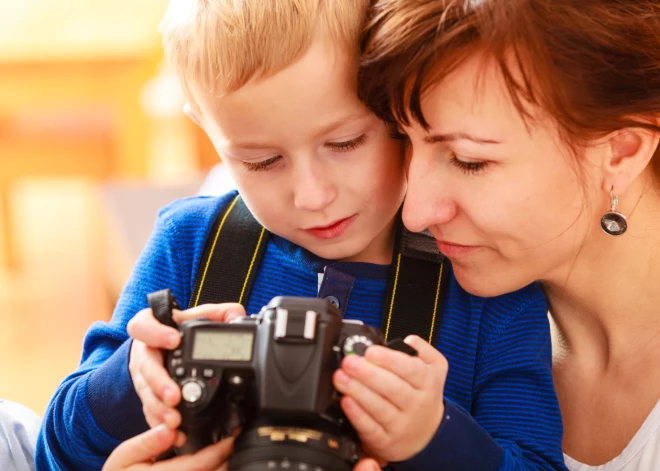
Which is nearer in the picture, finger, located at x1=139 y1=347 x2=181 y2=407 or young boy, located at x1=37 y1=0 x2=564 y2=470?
finger, located at x1=139 y1=347 x2=181 y2=407

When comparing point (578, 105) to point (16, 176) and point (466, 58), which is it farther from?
point (16, 176)

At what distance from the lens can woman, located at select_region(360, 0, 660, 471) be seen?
0.96 meters

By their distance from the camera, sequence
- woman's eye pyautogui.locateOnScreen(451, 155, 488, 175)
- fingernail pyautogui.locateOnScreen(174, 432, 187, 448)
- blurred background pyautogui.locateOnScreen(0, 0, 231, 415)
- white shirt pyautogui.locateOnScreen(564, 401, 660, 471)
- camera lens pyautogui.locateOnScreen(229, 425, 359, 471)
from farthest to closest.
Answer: blurred background pyautogui.locateOnScreen(0, 0, 231, 415), white shirt pyautogui.locateOnScreen(564, 401, 660, 471), woman's eye pyautogui.locateOnScreen(451, 155, 488, 175), fingernail pyautogui.locateOnScreen(174, 432, 187, 448), camera lens pyautogui.locateOnScreen(229, 425, 359, 471)

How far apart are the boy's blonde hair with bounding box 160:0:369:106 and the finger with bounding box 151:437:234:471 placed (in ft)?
1.25

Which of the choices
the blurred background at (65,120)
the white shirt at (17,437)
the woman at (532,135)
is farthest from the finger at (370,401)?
the blurred background at (65,120)

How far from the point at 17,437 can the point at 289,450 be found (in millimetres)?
549

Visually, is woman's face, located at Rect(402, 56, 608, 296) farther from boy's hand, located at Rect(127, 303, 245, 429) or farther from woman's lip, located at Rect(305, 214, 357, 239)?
boy's hand, located at Rect(127, 303, 245, 429)

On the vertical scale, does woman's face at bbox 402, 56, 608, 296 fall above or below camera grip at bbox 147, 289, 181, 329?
above

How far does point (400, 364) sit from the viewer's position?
87cm

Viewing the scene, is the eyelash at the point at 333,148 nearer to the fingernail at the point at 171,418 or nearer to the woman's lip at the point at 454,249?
the woman's lip at the point at 454,249

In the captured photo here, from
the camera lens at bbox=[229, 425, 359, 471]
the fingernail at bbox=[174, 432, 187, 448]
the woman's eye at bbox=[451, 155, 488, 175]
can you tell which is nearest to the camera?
the camera lens at bbox=[229, 425, 359, 471]

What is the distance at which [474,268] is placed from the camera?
1.09 metres

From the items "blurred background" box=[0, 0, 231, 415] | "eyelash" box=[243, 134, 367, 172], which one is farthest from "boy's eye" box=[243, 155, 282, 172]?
"blurred background" box=[0, 0, 231, 415]

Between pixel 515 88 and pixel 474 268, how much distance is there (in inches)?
8.9
